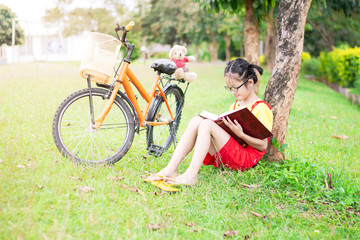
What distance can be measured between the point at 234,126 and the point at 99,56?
4.61ft

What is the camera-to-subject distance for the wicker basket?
328cm

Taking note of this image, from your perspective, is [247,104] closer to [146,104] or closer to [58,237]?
[146,104]

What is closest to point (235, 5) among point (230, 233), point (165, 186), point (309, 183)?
point (309, 183)

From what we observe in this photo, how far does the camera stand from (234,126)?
10.9 ft

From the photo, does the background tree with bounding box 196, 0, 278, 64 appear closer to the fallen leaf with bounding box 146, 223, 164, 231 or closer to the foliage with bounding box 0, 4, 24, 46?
the foliage with bounding box 0, 4, 24, 46

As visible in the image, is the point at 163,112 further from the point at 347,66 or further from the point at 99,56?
the point at 347,66

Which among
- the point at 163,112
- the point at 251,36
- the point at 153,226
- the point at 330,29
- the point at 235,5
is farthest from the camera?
the point at 330,29

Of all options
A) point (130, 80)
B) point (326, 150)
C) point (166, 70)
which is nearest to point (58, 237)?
point (130, 80)

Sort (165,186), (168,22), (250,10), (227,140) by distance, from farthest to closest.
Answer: (168,22), (250,10), (227,140), (165,186)

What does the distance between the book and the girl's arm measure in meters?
0.04

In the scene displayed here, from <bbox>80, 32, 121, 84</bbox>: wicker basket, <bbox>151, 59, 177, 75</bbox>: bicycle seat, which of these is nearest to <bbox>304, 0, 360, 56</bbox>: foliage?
<bbox>151, 59, 177, 75</bbox>: bicycle seat

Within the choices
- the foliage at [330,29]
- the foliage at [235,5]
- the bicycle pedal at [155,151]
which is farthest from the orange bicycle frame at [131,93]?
the foliage at [330,29]

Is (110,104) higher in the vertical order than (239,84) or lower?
lower

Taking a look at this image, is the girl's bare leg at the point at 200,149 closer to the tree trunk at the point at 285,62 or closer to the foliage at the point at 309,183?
the foliage at the point at 309,183
